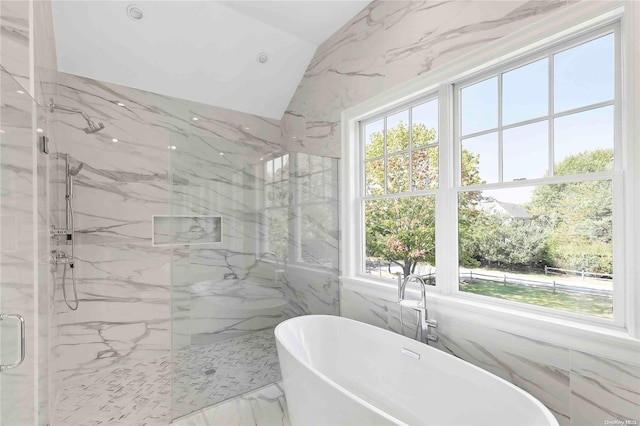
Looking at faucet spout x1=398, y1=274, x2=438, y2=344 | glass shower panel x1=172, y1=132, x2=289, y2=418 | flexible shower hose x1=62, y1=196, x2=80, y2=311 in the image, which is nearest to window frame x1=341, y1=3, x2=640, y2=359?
faucet spout x1=398, y1=274, x2=438, y2=344

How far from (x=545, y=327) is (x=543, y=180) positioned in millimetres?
775

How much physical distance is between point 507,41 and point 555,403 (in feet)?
6.35

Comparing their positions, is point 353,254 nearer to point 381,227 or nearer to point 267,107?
point 381,227

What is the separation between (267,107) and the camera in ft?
11.9

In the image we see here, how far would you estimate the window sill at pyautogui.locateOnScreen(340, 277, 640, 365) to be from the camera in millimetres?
1338

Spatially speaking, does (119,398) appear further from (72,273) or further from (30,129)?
(30,129)

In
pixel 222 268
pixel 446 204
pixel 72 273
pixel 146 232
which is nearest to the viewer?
pixel 446 204

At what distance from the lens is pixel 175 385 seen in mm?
2193

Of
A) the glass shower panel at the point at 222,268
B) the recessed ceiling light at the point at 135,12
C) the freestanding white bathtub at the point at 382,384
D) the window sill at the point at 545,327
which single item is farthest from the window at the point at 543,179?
the recessed ceiling light at the point at 135,12

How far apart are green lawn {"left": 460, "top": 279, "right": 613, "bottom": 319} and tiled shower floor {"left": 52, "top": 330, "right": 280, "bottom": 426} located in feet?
5.65

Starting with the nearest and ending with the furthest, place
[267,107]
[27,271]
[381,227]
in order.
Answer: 1. [27,271]
2. [381,227]
3. [267,107]

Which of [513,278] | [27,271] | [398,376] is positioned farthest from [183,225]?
[513,278]

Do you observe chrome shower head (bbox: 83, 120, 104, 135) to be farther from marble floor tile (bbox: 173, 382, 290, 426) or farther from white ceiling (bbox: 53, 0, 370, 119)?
marble floor tile (bbox: 173, 382, 290, 426)

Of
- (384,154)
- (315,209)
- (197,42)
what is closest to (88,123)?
(197,42)
